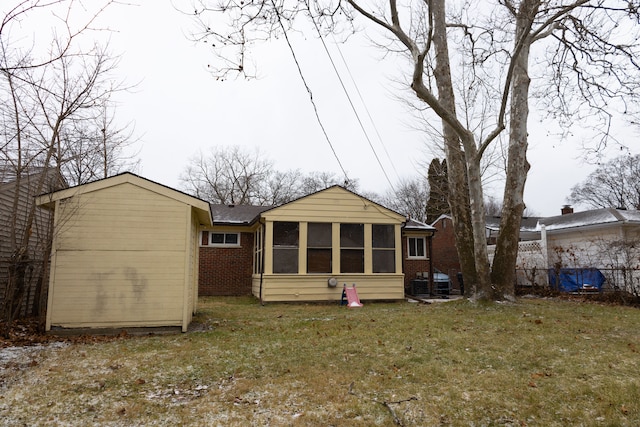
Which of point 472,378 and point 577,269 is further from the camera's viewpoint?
point 577,269

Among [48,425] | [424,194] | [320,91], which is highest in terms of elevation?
[424,194]

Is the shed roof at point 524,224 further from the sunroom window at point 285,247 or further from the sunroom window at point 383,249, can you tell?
the sunroom window at point 285,247

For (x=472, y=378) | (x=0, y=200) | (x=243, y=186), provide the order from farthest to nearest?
(x=243, y=186)
(x=0, y=200)
(x=472, y=378)

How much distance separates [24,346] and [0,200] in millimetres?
4366

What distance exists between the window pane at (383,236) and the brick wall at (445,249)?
9388 millimetres

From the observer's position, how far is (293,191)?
42344 mm

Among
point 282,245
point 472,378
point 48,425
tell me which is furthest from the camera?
point 282,245

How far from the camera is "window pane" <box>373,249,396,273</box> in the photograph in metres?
13.1

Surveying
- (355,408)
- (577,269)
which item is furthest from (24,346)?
(577,269)

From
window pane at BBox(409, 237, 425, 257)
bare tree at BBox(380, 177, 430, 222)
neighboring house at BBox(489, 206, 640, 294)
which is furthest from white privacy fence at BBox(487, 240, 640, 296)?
bare tree at BBox(380, 177, 430, 222)

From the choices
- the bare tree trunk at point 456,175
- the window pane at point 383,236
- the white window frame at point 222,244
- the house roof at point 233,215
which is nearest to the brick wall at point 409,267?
the window pane at point 383,236

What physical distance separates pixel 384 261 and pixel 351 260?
3.70 ft

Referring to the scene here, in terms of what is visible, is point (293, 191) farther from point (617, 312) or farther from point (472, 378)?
point (472, 378)

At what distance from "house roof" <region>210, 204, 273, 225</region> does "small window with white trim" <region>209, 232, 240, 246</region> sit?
59cm
